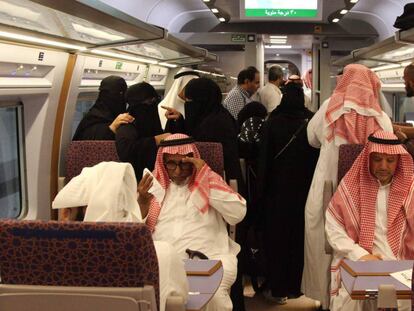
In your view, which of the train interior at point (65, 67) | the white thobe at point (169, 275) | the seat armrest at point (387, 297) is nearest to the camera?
the white thobe at point (169, 275)

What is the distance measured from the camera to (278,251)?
15.6 feet

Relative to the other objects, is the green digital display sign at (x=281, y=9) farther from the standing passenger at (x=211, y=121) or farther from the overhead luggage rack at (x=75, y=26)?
the standing passenger at (x=211, y=121)

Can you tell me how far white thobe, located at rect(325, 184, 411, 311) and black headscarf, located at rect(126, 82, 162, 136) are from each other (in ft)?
4.91

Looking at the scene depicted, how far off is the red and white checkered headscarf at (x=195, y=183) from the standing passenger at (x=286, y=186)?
100 centimetres

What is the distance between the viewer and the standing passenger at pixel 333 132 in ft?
13.1

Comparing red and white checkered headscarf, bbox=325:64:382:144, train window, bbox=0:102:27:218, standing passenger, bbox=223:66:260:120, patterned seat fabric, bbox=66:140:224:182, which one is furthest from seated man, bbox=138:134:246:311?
standing passenger, bbox=223:66:260:120

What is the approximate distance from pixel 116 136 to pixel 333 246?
1.68 metres

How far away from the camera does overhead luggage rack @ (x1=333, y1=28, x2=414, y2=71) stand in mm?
4414

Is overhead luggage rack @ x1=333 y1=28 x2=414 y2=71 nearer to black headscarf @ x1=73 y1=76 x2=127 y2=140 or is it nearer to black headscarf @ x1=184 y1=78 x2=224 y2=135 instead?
black headscarf @ x1=184 y1=78 x2=224 y2=135

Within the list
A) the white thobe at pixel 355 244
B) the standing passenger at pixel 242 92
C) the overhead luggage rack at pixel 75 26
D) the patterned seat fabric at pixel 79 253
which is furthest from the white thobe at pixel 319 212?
the patterned seat fabric at pixel 79 253

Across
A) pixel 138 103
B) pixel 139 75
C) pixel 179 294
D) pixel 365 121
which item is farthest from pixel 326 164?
pixel 139 75

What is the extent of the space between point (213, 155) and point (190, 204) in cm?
41

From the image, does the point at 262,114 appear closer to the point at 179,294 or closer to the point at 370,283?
the point at 370,283

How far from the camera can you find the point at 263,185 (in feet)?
15.5
